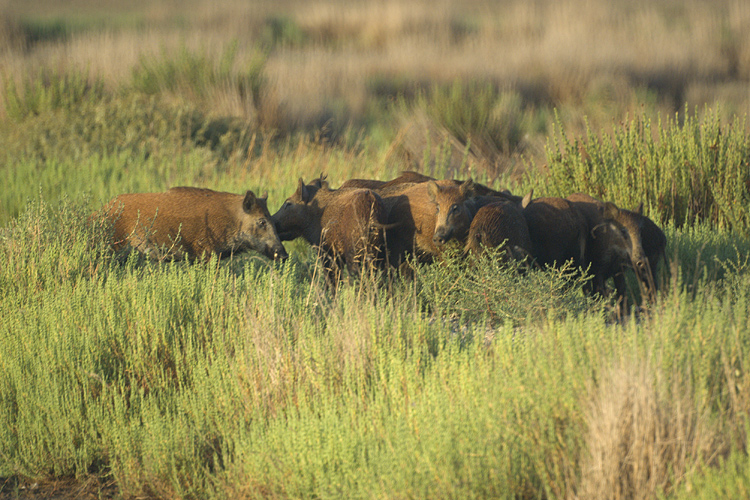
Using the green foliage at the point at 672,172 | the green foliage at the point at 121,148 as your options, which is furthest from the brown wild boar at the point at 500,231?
the green foliage at the point at 121,148

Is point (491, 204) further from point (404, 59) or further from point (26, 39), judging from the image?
point (26, 39)

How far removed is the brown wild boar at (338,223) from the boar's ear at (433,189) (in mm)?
373

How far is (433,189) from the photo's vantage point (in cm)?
550

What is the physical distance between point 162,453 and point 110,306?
1334mm

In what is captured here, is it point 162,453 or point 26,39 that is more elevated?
point 26,39

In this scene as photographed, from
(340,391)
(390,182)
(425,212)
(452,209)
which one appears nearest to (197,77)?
(390,182)

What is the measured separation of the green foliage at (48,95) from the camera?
13688 mm

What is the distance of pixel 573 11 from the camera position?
28859mm

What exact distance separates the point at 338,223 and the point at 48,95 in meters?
9.68

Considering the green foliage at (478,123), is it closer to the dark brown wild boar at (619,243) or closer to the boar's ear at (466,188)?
the dark brown wild boar at (619,243)

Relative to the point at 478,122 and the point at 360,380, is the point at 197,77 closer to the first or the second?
the point at 478,122

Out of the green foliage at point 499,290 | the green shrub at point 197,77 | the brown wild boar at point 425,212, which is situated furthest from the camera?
the green shrub at point 197,77

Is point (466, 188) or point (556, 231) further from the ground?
point (466, 188)

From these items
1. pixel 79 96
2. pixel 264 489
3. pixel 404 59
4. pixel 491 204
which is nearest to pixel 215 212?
pixel 491 204
